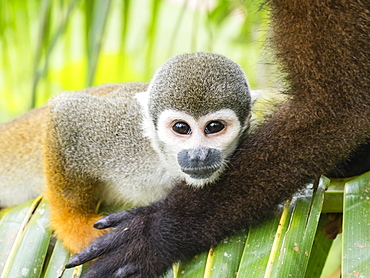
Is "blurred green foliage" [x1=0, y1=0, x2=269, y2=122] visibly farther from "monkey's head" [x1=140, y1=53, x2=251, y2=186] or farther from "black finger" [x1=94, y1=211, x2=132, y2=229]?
"black finger" [x1=94, y1=211, x2=132, y2=229]

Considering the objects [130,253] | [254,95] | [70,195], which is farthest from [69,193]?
[254,95]

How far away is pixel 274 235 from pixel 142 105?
1.19m

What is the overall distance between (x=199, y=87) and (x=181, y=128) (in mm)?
244

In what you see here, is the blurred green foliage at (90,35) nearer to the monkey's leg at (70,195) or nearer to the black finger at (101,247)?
the monkey's leg at (70,195)

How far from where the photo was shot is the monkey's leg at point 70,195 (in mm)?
2693

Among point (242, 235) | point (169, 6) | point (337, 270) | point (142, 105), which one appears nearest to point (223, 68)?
point (142, 105)

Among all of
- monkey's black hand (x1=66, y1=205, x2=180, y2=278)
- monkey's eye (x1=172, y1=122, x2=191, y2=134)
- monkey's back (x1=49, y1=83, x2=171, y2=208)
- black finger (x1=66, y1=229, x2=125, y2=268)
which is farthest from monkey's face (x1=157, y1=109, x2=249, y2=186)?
black finger (x1=66, y1=229, x2=125, y2=268)

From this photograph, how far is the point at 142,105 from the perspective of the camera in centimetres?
291

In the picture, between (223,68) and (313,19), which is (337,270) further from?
(313,19)

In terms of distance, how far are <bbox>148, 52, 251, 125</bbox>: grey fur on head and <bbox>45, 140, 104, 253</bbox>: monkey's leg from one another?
538 millimetres

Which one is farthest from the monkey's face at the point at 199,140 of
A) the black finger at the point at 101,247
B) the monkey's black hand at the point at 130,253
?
the black finger at the point at 101,247

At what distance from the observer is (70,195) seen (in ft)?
9.05

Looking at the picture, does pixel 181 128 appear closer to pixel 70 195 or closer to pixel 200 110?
pixel 200 110

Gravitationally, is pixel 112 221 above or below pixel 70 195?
above
